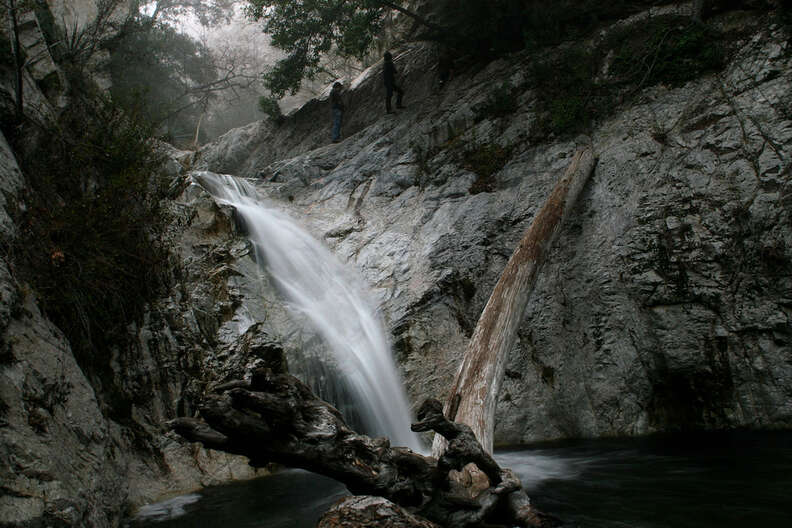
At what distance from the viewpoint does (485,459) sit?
325 centimetres

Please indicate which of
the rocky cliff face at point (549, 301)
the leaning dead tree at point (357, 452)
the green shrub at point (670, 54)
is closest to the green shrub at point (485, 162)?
the rocky cliff face at point (549, 301)

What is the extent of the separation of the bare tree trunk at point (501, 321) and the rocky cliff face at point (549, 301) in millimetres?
576

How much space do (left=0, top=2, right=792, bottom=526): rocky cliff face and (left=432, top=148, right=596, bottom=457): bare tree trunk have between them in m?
0.58

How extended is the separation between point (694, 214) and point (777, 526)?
15.1ft

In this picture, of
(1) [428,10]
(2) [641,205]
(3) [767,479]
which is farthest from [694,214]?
(1) [428,10]

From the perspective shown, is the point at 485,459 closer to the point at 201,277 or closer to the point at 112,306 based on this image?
the point at 112,306

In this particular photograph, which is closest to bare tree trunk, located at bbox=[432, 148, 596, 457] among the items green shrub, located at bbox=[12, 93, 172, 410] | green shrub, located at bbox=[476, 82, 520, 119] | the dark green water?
the dark green water

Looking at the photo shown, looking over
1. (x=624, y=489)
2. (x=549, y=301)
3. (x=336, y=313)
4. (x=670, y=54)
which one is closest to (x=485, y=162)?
(x=549, y=301)

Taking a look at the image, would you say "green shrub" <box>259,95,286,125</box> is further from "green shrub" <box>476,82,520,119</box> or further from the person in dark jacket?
"green shrub" <box>476,82,520,119</box>

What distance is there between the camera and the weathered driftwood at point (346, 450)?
9.38ft

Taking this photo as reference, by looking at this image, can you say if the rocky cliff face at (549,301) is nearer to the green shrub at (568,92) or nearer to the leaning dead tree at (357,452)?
the green shrub at (568,92)

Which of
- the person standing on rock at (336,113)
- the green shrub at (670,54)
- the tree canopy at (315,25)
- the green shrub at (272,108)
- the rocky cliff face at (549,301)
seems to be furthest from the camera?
the green shrub at (272,108)

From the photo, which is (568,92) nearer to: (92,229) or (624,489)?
(624,489)

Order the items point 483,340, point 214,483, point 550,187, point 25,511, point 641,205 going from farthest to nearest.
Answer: point 550,187 → point 641,205 → point 214,483 → point 483,340 → point 25,511
